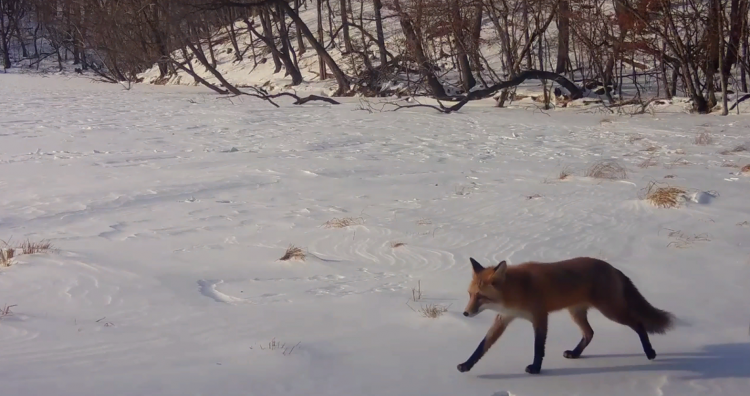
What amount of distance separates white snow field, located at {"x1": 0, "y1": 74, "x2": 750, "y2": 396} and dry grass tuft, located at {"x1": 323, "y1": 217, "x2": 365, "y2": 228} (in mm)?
88

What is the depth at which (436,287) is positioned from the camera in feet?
19.3

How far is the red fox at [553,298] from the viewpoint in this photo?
392cm

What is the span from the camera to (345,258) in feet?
22.3

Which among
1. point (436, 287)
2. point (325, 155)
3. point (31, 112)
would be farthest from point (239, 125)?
point (436, 287)

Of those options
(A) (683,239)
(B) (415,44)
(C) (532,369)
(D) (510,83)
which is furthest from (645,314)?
(B) (415,44)

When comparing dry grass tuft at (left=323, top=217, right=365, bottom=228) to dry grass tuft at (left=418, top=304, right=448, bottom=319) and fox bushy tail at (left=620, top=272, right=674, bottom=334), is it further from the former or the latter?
fox bushy tail at (left=620, top=272, right=674, bottom=334)

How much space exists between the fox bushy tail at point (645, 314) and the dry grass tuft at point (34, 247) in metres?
5.06

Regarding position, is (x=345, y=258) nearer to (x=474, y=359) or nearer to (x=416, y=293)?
(x=416, y=293)

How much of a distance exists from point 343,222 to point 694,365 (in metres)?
4.40

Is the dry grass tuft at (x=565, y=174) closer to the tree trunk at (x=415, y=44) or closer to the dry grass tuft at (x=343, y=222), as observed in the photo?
the dry grass tuft at (x=343, y=222)

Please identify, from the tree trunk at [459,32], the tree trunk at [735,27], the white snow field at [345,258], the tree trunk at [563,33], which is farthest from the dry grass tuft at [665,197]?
the tree trunk at [459,32]

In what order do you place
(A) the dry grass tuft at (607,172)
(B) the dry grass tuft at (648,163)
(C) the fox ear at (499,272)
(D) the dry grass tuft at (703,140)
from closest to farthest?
(C) the fox ear at (499,272) → (A) the dry grass tuft at (607,172) → (B) the dry grass tuft at (648,163) → (D) the dry grass tuft at (703,140)

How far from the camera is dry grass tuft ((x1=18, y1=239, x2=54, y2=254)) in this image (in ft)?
21.7

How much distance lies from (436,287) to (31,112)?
60.2 feet
